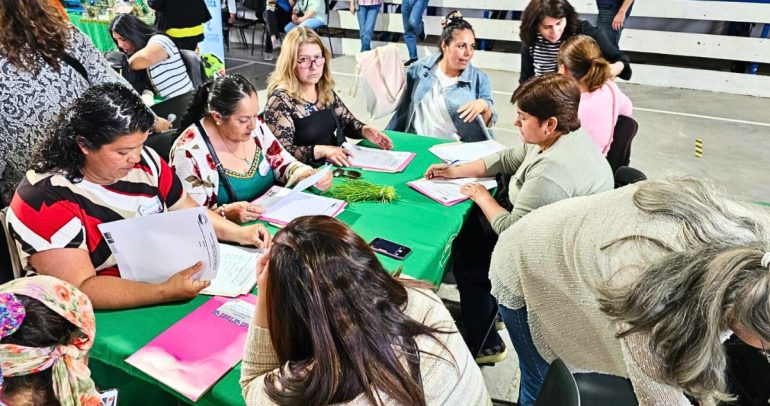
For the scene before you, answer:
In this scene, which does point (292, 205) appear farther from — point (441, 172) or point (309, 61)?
point (309, 61)

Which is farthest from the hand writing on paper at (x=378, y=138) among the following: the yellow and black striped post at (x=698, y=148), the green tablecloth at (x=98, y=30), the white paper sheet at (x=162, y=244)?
the green tablecloth at (x=98, y=30)

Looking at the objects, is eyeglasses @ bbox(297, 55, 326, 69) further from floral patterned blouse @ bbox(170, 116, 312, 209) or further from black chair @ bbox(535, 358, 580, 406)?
black chair @ bbox(535, 358, 580, 406)

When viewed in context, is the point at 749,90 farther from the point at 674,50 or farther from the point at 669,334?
the point at 669,334

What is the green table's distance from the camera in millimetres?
1260

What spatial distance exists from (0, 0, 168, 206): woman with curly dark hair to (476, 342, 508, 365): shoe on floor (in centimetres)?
181

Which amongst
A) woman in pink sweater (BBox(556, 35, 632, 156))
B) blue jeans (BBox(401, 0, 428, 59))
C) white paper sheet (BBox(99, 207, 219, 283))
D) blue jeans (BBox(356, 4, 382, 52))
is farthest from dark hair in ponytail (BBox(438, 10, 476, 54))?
blue jeans (BBox(356, 4, 382, 52))

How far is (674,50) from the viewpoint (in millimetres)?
6359

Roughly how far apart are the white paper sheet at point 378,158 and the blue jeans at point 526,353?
37.2 inches

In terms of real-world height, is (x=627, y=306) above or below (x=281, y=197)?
above

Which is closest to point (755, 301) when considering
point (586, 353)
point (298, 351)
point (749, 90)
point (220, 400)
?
point (586, 353)

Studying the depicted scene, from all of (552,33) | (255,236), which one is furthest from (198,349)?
(552,33)

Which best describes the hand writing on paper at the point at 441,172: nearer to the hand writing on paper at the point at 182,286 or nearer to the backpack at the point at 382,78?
the backpack at the point at 382,78

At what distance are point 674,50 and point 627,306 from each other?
6.60 meters

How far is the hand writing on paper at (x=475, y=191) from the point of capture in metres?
2.00
